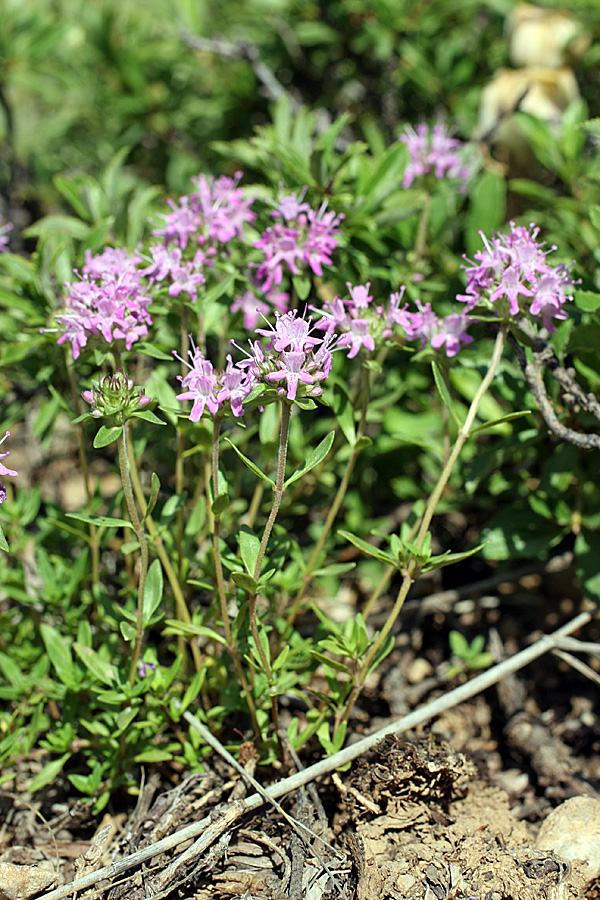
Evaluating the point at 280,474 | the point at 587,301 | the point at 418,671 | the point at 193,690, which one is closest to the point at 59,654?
the point at 193,690

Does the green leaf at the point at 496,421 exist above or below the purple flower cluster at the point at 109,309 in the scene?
below

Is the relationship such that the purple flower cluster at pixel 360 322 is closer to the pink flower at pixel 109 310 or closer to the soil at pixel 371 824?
the pink flower at pixel 109 310

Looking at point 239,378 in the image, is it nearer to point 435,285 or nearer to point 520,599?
point 435,285

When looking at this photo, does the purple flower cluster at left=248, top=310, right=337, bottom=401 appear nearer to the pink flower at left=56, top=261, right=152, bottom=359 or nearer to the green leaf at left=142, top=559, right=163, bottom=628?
the pink flower at left=56, top=261, right=152, bottom=359

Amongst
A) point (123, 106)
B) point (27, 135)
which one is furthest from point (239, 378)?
point (27, 135)

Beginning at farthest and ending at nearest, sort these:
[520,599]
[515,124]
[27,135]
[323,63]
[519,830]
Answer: [27,135]
[323,63]
[515,124]
[520,599]
[519,830]

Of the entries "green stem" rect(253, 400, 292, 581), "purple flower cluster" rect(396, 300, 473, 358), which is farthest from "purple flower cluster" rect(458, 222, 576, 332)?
"green stem" rect(253, 400, 292, 581)

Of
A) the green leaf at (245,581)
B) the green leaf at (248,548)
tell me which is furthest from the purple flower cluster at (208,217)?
the green leaf at (245,581)
